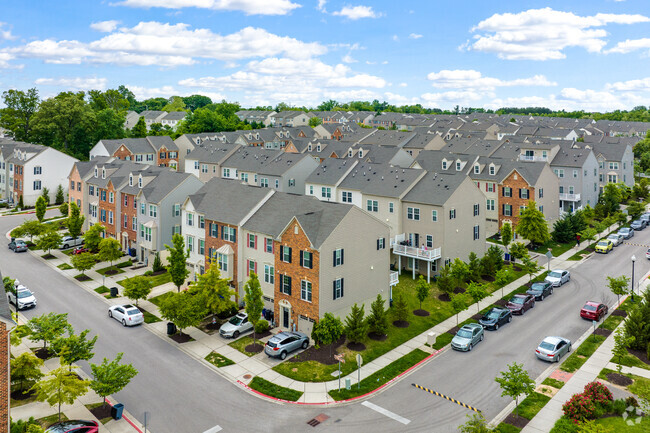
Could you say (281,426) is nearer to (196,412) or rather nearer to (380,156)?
(196,412)

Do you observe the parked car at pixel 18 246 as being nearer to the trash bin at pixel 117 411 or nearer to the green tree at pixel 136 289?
the green tree at pixel 136 289

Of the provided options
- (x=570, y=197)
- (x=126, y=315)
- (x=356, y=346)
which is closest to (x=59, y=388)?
(x=126, y=315)

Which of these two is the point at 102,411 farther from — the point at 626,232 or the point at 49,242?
the point at 626,232

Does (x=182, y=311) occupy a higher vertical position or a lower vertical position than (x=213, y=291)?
lower

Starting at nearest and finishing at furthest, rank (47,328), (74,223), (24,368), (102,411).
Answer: (102,411) → (24,368) → (47,328) → (74,223)

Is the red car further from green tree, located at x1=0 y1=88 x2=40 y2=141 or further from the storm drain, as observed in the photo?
green tree, located at x1=0 y1=88 x2=40 y2=141

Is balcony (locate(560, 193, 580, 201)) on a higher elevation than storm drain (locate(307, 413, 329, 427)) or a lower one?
higher

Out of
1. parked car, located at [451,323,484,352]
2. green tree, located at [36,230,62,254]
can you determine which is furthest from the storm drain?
green tree, located at [36,230,62,254]
